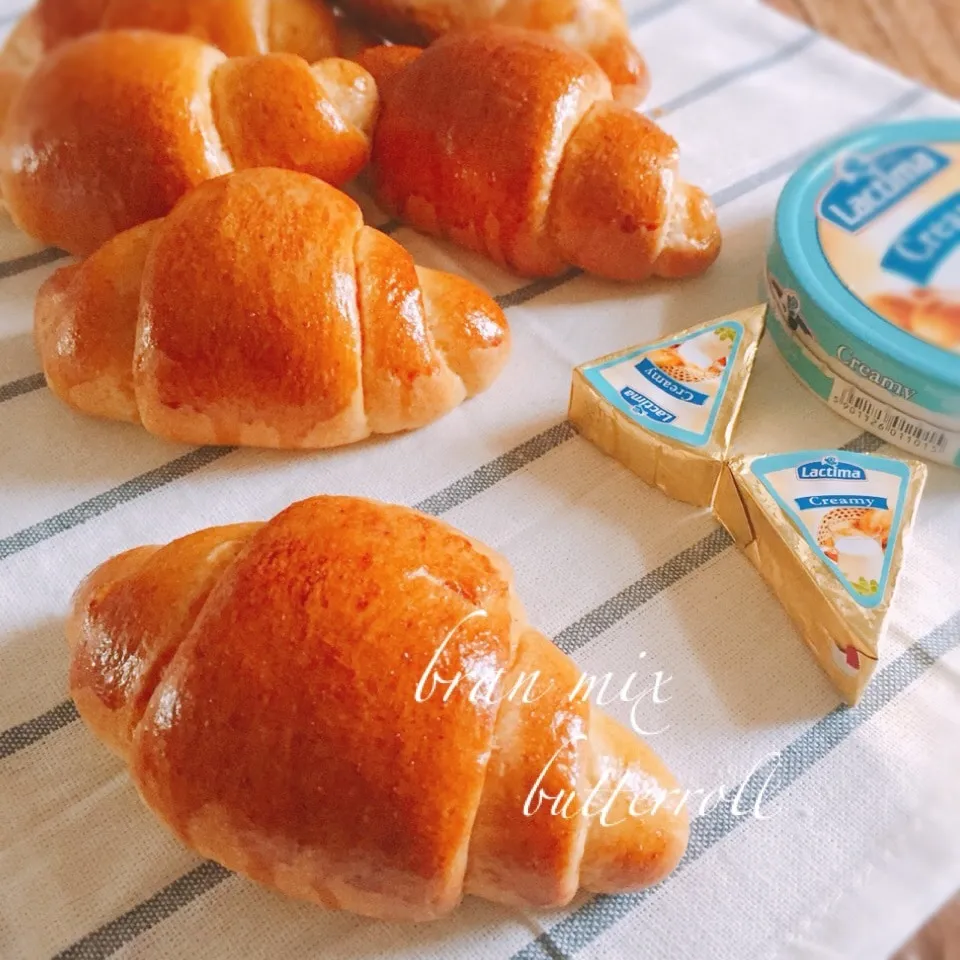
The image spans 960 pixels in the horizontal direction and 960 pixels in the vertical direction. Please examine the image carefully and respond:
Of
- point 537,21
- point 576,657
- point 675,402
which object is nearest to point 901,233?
point 675,402

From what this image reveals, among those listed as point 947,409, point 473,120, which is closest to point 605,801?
point 947,409

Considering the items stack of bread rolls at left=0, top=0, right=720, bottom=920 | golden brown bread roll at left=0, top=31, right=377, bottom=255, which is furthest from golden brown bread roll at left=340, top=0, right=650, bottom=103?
golden brown bread roll at left=0, top=31, right=377, bottom=255

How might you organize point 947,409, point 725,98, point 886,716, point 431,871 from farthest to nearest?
point 725,98
point 947,409
point 886,716
point 431,871

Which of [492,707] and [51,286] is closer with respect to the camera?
[492,707]

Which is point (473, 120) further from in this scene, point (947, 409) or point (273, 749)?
point (273, 749)

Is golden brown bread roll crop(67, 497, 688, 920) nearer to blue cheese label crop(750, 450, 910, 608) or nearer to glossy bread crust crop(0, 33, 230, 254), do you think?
blue cheese label crop(750, 450, 910, 608)

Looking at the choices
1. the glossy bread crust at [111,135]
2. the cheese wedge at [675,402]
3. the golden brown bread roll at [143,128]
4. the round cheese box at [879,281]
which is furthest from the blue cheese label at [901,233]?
the glossy bread crust at [111,135]

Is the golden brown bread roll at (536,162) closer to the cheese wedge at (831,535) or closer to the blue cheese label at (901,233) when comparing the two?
the blue cheese label at (901,233)
